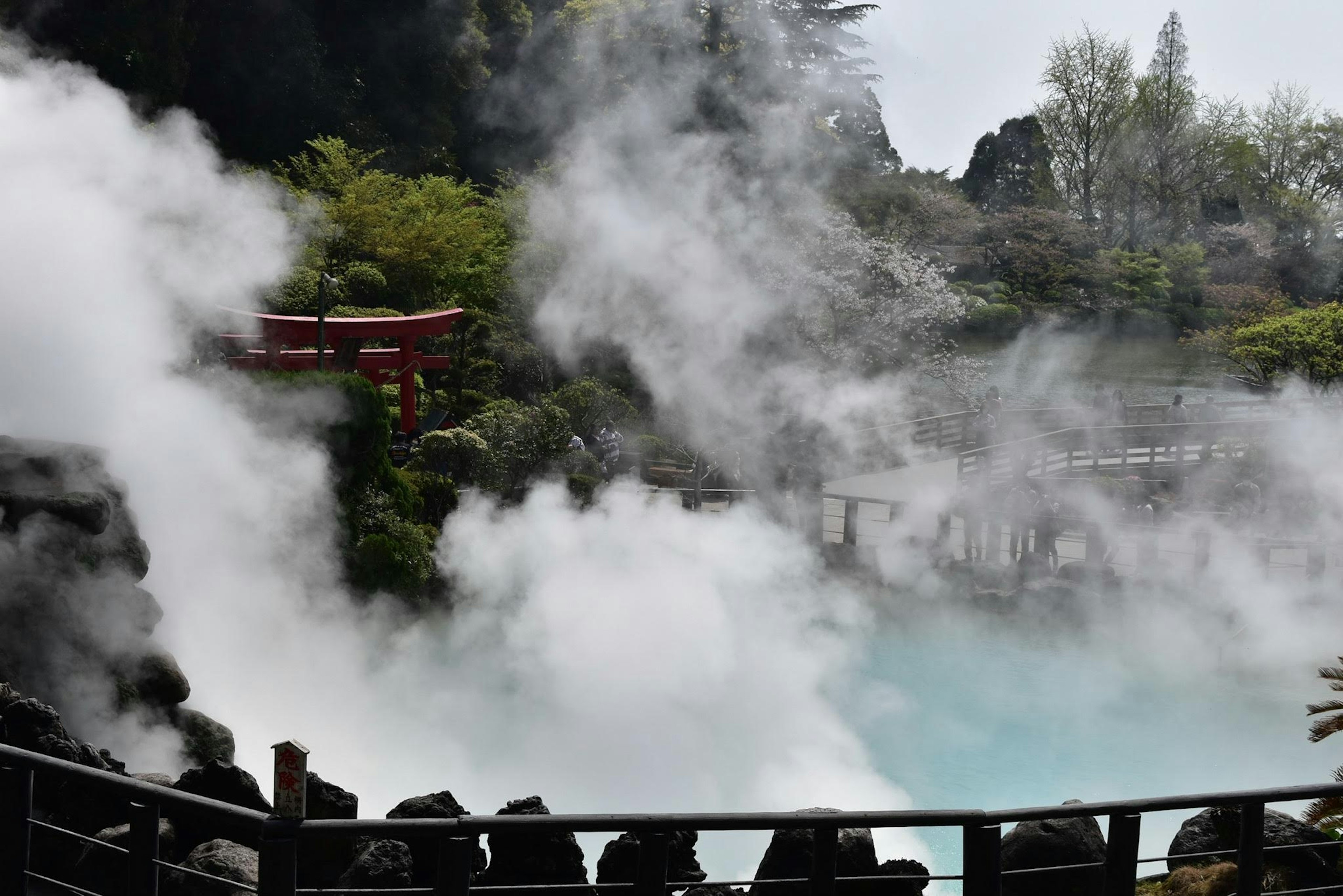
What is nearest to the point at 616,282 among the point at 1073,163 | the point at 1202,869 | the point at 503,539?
the point at 503,539

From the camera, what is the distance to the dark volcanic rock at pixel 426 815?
182 inches

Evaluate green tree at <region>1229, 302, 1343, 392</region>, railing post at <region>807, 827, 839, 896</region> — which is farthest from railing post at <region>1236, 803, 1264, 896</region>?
green tree at <region>1229, 302, 1343, 392</region>

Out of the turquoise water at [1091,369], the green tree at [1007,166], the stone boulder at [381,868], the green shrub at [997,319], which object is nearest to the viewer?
the stone boulder at [381,868]

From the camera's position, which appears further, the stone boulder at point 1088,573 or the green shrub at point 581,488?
the green shrub at point 581,488

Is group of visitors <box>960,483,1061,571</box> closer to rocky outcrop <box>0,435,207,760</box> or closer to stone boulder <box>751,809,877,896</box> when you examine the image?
rocky outcrop <box>0,435,207,760</box>

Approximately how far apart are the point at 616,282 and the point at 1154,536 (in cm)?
974

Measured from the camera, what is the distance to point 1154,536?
47.3 feet

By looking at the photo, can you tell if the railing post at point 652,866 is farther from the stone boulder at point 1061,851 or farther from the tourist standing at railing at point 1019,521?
the tourist standing at railing at point 1019,521

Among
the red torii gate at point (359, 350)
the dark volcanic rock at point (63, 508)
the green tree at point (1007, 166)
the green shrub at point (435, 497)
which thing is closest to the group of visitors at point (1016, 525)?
the green shrub at point (435, 497)

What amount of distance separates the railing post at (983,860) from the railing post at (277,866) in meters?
1.44

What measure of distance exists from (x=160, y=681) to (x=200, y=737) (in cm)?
39

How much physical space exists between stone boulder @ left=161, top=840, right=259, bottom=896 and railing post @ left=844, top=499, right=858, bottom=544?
35.7ft

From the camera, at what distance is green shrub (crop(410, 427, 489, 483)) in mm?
14312

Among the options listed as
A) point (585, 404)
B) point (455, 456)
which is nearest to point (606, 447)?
point (585, 404)
